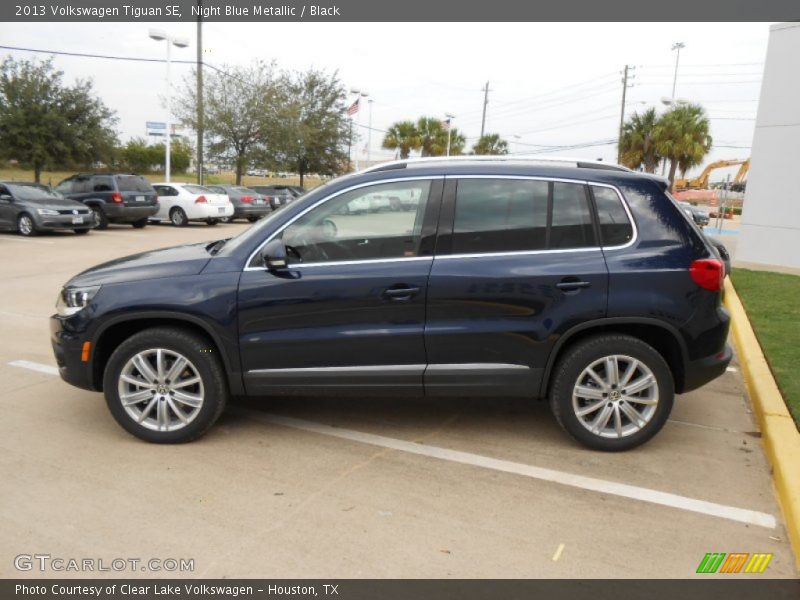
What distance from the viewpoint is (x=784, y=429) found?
4.65 meters

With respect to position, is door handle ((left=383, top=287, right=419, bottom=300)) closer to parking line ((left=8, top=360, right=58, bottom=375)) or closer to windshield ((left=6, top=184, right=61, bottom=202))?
parking line ((left=8, top=360, right=58, bottom=375))

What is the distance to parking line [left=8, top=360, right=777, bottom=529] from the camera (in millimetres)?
3756

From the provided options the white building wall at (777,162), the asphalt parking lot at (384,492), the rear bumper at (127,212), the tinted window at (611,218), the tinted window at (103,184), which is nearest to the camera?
the asphalt parking lot at (384,492)

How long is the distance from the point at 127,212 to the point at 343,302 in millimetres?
17832

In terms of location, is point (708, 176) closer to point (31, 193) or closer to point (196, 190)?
point (196, 190)

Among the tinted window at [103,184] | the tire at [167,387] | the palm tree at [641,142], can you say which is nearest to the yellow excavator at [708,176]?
the palm tree at [641,142]

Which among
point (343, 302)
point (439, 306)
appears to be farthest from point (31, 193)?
point (439, 306)

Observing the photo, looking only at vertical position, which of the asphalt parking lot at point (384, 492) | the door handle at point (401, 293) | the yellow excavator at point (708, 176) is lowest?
the asphalt parking lot at point (384, 492)

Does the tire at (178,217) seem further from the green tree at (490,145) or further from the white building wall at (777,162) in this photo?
the green tree at (490,145)

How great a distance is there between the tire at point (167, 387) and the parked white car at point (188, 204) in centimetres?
1924

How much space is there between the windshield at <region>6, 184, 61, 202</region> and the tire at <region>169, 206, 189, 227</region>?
15.0 ft

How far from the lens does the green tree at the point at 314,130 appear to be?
36188mm

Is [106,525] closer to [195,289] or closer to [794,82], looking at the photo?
[195,289]
